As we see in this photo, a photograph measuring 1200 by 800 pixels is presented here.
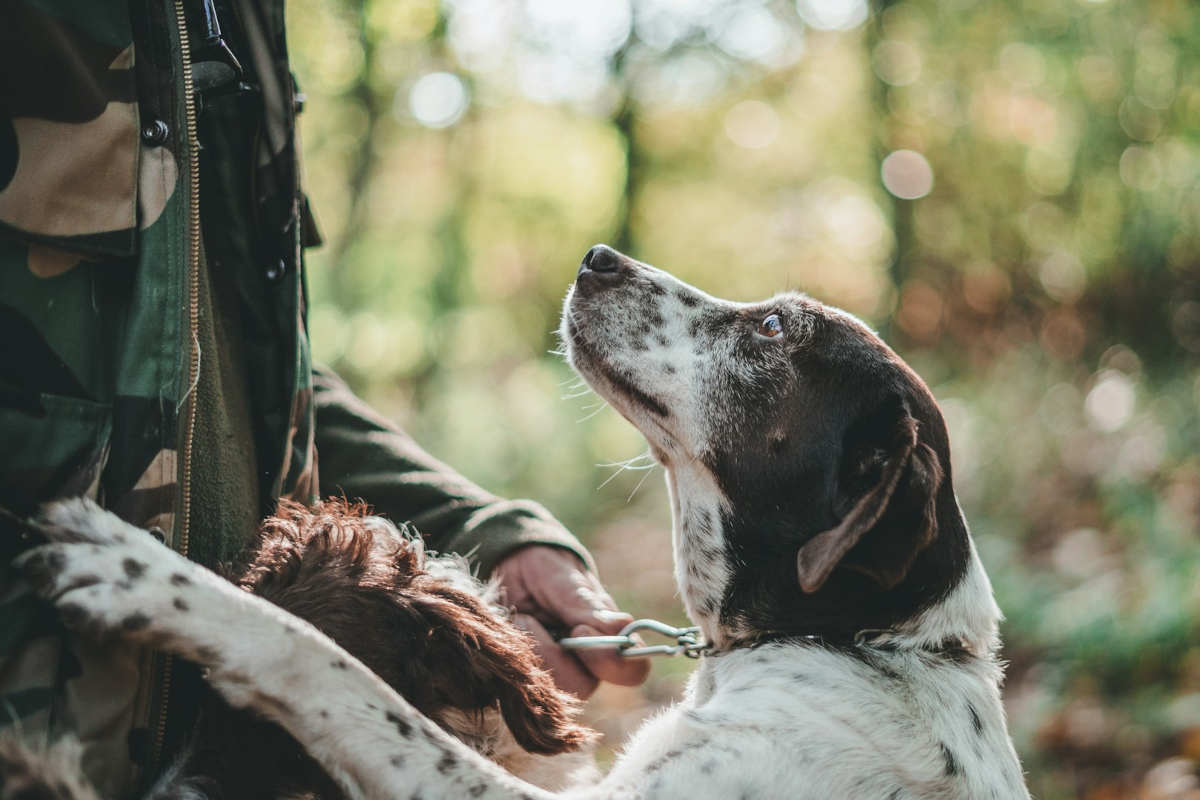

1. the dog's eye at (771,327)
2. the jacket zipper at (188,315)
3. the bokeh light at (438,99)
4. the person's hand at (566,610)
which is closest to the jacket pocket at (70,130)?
the jacket zipper at (188,315)

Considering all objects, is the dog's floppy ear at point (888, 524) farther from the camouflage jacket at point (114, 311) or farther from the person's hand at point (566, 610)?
the camouflage jacket at point (114, 311)

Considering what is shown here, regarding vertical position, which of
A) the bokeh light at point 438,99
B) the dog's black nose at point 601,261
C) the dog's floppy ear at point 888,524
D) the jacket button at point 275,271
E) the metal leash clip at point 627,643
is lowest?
the metal leash clip at point 627,643

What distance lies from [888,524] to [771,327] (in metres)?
0.93

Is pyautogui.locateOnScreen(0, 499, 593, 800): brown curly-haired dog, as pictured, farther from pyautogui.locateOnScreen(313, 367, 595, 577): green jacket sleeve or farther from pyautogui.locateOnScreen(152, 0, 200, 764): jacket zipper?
pyautogui.locateOnScreen(313, 367, 595, 577): green jacket sleeve

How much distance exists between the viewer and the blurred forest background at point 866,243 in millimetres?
8258

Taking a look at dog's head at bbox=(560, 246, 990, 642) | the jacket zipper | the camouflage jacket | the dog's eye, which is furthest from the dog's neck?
the jacket zipper

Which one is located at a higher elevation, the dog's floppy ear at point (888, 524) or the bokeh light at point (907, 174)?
the bokeh light at point (907, 174)

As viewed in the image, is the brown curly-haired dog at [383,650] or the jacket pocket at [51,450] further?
the brown curly-haired dog at [383,650]

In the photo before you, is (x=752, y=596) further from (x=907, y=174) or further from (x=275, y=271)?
(x=907, y=174)

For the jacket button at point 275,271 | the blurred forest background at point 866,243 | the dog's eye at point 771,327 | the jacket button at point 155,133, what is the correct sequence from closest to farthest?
1. the jacket button at point 155,133
2. the jacket button at point 275,271
3. the dog's eye at point 771,327
4. the blurred forest background at point 866,243

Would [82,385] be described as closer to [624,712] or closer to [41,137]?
[41,137]

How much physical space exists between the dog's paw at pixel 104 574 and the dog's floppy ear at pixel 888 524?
1.56 meters

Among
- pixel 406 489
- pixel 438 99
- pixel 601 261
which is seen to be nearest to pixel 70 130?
pixel 406 489

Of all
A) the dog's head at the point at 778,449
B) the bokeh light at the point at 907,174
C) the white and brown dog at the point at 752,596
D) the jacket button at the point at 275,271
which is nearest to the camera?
the white and brown dog at the point at 752,596
